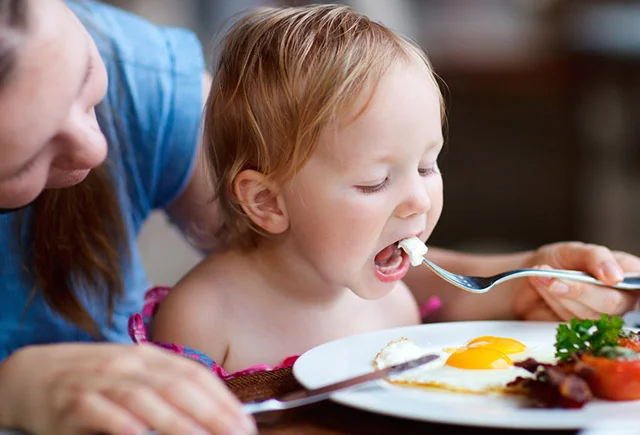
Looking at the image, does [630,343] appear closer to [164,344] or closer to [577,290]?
[577,290]

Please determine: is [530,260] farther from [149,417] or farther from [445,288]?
[149,417]

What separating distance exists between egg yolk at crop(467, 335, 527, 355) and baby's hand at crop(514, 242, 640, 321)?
6.9 inches

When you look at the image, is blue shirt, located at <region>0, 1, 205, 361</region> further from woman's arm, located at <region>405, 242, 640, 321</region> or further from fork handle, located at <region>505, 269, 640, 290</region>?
fork handle, located at <region>505, 269, 640, 290</region>

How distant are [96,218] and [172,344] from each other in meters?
0.32

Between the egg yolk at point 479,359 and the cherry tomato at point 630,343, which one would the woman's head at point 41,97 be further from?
the cherry tomato at point 630,343

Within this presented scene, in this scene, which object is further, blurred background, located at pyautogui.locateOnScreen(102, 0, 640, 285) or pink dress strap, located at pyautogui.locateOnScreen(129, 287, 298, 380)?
blurred background, located at pyautogui.locateOnScreen(102, 0, 640, 285)

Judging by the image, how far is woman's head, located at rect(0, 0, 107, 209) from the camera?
723 mm

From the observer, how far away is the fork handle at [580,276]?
109 centimetres

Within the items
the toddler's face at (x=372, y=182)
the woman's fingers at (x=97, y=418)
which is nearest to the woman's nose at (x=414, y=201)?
the toddler's face at (x=372, y=182)

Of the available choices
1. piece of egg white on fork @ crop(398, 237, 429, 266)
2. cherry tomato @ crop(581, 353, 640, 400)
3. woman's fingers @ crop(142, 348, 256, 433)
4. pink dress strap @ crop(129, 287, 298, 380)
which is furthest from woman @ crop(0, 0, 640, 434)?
cherry tomato @ crop(581, 353, 640, 400)

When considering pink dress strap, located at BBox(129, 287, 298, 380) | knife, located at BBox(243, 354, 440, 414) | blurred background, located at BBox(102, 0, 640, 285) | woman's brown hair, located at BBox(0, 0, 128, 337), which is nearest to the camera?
knife, located at BBox(243, 354, 440, 414)

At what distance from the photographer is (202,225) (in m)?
1.53

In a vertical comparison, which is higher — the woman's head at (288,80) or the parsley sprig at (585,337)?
the woman's head at (288,80)

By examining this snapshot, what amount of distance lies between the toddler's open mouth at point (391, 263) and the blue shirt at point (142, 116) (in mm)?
510
